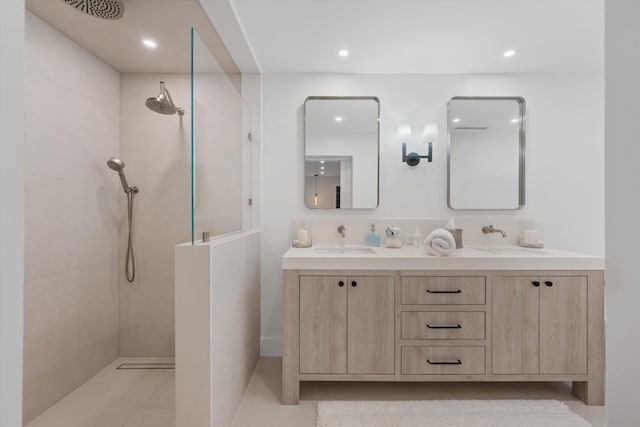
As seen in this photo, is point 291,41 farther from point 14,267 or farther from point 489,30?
point 14,267

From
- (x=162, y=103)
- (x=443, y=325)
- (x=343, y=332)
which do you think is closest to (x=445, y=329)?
(x=443, y=325)

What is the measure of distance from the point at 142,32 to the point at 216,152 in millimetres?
1039

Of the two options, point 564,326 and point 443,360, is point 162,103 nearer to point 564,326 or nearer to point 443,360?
point 443,360

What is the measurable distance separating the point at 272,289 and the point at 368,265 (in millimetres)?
957

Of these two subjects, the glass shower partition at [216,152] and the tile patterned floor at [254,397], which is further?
the tile patterned floor at [254,397]

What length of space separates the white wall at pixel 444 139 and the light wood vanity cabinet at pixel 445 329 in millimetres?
682

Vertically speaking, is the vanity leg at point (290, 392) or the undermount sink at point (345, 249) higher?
the undermount sink at point (345, 249)

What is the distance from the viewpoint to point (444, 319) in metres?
1.74

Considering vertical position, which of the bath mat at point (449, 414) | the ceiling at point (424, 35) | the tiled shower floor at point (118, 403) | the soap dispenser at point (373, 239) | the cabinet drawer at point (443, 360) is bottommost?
the tiled shower floor at point (118, 403)

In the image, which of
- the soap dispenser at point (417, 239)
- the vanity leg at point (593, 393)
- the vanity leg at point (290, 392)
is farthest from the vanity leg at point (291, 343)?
the vanity leg at point (593, 393)

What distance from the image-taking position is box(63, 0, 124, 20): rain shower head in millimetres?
1549

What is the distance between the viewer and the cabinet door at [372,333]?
1.74 m

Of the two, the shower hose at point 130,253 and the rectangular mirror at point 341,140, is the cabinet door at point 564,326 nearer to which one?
the rectangular mirror at point 341,140

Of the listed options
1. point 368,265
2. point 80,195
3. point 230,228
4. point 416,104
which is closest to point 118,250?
point 80,195
